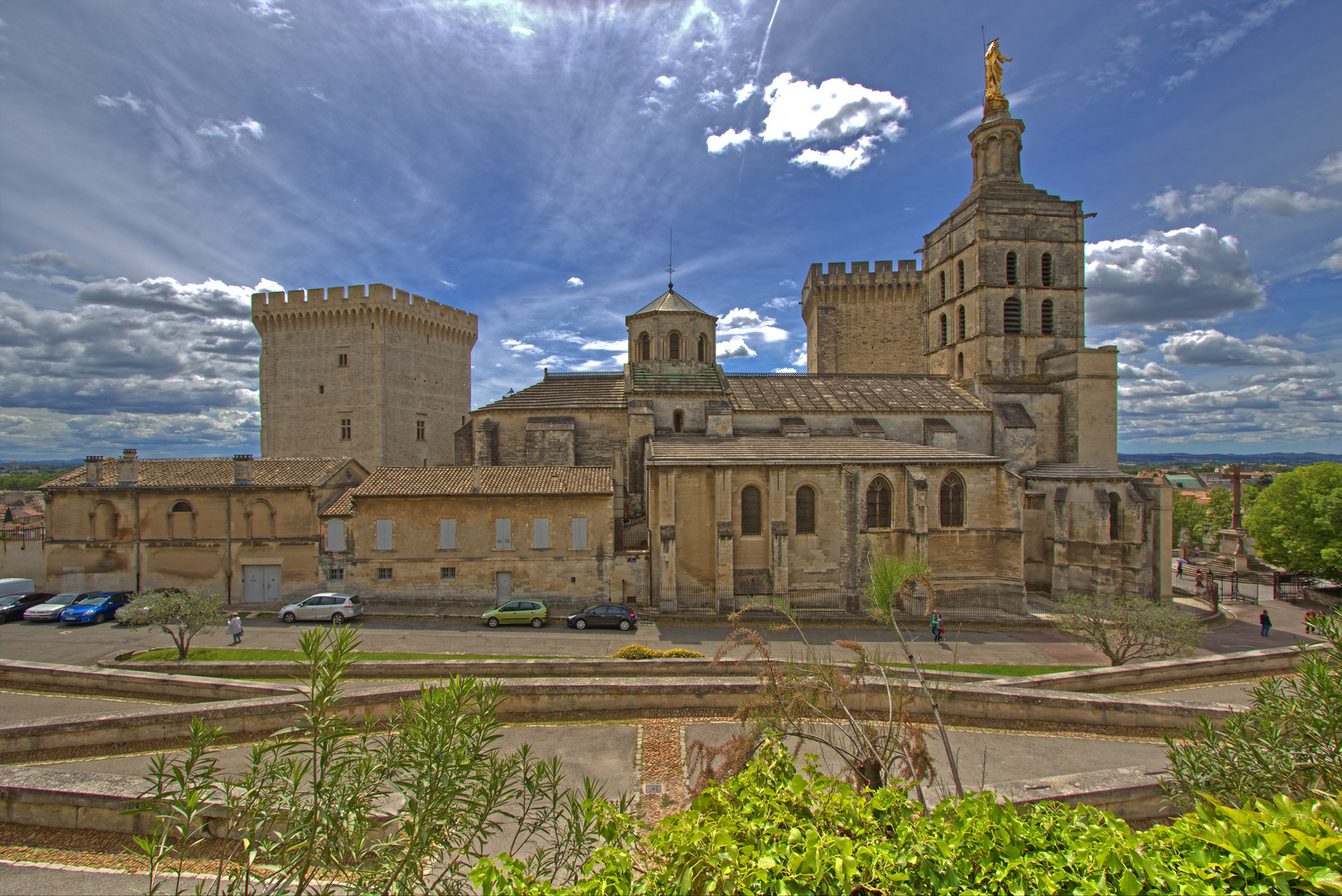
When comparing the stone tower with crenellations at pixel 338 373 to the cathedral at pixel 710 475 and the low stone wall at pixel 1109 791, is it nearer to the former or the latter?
the cathedral at pixel 710 475

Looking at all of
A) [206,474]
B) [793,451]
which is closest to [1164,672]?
[793,451]

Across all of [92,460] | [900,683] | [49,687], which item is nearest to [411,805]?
[900,683]

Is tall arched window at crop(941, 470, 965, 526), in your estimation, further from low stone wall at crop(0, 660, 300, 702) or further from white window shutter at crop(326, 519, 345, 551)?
white window shutter at crop(326, 519, 345, 551)

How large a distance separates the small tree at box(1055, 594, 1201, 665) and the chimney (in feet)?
117

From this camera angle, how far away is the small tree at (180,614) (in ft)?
52.9

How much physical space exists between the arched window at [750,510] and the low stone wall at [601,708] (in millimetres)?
11434

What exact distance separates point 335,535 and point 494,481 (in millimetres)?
6612

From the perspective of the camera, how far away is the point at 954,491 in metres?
24.2

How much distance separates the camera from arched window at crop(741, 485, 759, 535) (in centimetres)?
2358

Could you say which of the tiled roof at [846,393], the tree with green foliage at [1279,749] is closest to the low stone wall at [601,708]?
the tree with green foliage at [1279,749]

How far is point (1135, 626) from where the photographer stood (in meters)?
15.5

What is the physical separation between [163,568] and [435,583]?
1198 cm

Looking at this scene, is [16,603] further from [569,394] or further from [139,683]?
[569,394]

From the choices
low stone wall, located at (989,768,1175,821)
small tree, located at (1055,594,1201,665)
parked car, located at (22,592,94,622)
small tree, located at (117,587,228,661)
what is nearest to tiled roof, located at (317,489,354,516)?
small tree, located at (117,587,228,661)
